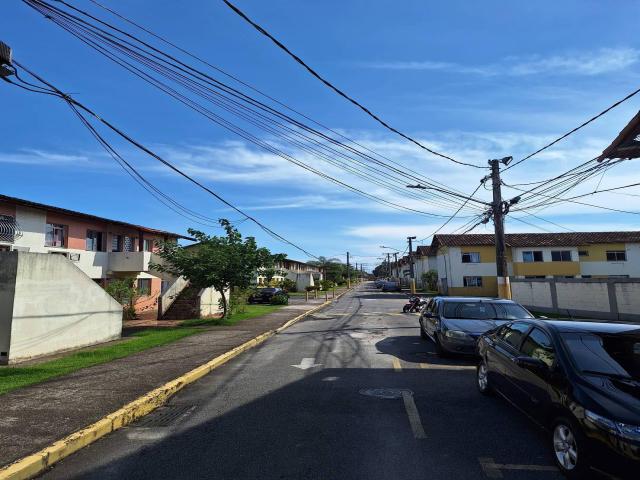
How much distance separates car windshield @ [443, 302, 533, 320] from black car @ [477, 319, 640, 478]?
442 cm

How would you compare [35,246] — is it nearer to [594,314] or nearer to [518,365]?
[518,365]

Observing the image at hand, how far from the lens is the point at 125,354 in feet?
34.0

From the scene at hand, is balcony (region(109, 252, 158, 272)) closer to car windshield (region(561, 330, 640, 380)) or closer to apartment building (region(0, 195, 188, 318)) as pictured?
apartment building (region(0, 195, 188, 318))

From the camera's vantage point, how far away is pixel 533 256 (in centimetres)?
4319

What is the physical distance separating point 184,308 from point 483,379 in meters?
17.2

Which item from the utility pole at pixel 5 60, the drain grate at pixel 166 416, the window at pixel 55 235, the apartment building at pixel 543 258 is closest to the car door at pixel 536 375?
the drain grate at pixel 166 416

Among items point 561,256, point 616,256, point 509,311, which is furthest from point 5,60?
point 616,256

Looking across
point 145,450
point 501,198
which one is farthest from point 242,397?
point 501,198

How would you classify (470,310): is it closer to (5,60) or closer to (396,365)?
(396,365)

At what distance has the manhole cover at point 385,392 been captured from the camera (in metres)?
6.68

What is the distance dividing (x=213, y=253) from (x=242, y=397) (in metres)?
11.4

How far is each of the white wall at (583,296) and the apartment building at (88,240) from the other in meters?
19.9

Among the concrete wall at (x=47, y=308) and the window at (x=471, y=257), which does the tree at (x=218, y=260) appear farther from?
the window at (x=471, y=257)

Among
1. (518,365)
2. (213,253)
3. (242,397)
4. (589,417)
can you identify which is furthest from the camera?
(213,253)
